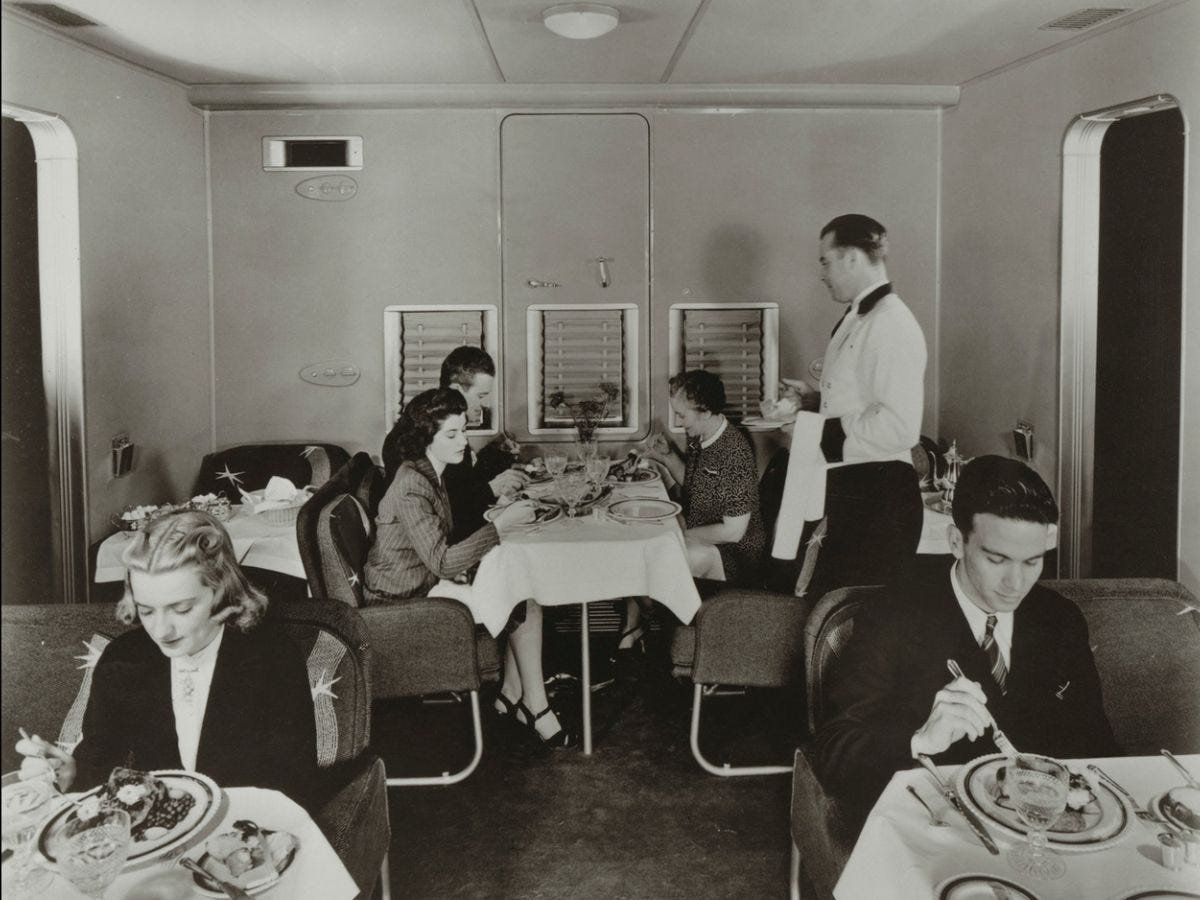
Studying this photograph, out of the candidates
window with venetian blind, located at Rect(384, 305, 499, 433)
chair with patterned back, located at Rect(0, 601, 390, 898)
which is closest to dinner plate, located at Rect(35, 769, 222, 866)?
chair with patterned back, located at Rect(0, 601, 390, 898)

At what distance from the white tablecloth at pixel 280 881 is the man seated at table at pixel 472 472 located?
220 centimetres

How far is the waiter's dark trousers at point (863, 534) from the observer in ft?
10.5

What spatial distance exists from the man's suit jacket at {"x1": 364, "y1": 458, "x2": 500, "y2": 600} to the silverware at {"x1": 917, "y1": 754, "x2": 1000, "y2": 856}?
1907 mm

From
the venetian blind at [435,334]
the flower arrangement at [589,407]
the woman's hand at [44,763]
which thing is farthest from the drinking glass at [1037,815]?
the venetian blind at [435,334]

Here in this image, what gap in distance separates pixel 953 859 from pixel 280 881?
1.09 m

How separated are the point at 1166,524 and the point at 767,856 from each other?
8.63 ft

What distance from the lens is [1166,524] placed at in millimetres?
4227

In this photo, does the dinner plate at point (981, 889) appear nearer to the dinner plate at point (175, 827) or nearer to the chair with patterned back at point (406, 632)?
the dinner plate at point (175, 827)

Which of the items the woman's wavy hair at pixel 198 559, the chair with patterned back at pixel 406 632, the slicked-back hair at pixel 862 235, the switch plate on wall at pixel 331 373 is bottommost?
the chair with patterned back at pixel 406 632

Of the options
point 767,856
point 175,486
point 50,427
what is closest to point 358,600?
point 767,856

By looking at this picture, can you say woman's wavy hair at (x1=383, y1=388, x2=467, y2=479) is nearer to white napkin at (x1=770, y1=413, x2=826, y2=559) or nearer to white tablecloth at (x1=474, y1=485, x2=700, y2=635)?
white tablecloth at (x1=474, y1=485, x2=700, y2=635)

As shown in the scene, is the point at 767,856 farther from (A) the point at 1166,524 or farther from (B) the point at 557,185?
(B) the point at 557,185

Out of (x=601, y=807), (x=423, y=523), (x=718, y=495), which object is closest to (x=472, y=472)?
(x=423, y=523)

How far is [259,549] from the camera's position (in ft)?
12.2
